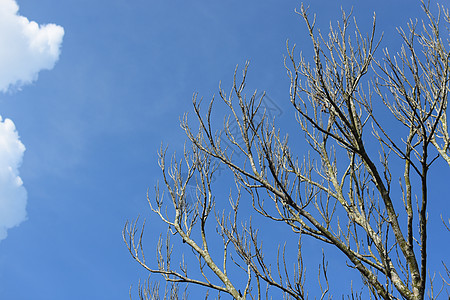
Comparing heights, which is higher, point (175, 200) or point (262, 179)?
point (175, 200)

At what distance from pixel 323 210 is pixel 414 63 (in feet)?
5.74

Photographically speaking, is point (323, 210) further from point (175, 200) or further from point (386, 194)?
point (175, 200)

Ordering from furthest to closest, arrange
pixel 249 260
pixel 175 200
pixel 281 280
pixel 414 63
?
pixel 175 200 → pixel 249 260 → pixel 281 280 → pixel 414 63

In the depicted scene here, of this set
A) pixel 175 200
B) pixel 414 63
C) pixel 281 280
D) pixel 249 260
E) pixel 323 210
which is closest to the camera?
pixel 414 63

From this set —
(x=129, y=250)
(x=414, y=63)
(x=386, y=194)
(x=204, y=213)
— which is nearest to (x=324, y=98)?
(x=414, y=63)

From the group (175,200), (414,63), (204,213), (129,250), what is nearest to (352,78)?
(414,63)

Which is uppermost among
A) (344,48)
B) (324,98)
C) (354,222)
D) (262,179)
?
(344,48)

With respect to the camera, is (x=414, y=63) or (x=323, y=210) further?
(x=323, y=210)

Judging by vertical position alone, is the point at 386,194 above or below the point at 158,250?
below

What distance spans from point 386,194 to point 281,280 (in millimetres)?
1208

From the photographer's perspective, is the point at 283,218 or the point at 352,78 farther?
the point at 283,218

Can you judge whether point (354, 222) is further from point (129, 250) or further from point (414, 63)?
point (129, 250)

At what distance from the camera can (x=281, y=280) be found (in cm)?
330

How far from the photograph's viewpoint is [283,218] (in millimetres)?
3584
